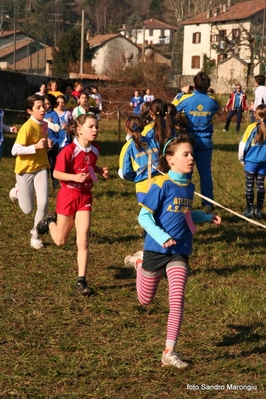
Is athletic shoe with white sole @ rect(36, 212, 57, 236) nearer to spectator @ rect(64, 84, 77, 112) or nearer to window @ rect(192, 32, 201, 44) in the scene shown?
spectator @ rect(64, 84, 77, 112)

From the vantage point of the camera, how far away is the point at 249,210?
→ 12.4 metres

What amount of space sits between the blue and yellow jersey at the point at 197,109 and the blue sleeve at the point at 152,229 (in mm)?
5730

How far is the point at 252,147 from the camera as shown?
38.5 feet

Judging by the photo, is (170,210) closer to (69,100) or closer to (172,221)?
(172,221)

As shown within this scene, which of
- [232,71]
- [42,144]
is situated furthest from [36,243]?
[232,71]

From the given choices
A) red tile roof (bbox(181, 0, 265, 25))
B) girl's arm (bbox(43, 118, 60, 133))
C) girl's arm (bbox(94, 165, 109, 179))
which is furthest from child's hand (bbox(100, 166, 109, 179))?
red tile roof (bbox(181, 0, 265, 25))

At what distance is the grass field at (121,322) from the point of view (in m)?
5.34

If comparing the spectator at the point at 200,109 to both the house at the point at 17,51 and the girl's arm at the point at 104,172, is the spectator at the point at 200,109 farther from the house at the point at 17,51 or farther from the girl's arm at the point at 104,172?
the house at the point at 17,51

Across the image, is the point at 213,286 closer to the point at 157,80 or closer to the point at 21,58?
the point at 157,80

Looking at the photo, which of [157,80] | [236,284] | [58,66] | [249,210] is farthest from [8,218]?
[58,66]

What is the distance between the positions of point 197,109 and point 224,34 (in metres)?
80.1

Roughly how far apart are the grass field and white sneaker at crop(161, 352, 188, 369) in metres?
0.05

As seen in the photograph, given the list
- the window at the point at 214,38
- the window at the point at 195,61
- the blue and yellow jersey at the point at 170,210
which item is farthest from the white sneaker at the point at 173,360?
the window at the point at 195,61

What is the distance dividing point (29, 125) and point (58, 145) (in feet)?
18.7
